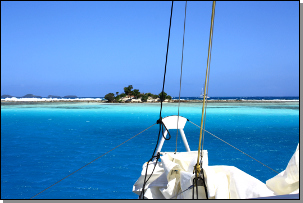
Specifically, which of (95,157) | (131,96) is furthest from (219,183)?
(131,96)

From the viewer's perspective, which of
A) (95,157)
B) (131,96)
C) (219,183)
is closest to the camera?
(219,183)

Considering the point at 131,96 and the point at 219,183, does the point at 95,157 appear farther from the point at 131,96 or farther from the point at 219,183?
the point at 131,96

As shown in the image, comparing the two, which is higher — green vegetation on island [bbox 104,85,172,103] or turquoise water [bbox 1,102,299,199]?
green vegetation on island [bbox 104,85,172,103]

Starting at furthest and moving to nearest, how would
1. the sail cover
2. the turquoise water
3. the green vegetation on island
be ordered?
the green vegetation on island < the turquoise water < the sail cover

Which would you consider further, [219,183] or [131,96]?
[131,96]

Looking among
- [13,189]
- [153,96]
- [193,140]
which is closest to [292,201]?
[13,189]

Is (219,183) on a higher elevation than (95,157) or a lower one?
higher

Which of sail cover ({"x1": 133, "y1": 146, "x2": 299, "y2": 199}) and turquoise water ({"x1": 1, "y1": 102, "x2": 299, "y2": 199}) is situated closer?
sail cover ({"x1": 133, "y1": 146, "x2": 299, "y2": 199})

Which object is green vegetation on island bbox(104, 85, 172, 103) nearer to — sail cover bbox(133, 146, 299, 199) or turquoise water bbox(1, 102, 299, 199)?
turquoise water bbox(1, 102, 299, 199)

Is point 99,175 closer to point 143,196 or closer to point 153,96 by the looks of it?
point 143,196

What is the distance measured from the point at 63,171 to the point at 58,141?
13.0 ft

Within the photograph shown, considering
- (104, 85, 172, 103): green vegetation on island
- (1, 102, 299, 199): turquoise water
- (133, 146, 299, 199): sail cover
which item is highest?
(104, 85, 172, 103): green vegetation on island

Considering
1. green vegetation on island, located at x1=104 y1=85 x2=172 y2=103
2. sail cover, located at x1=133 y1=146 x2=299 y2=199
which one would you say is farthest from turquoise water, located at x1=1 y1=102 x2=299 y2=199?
green vegetation on island, located at x1=104 y1=85 x2=172 y2=103

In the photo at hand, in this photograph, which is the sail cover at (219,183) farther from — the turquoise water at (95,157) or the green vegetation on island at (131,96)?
the green vegetation on island at (131,96)
